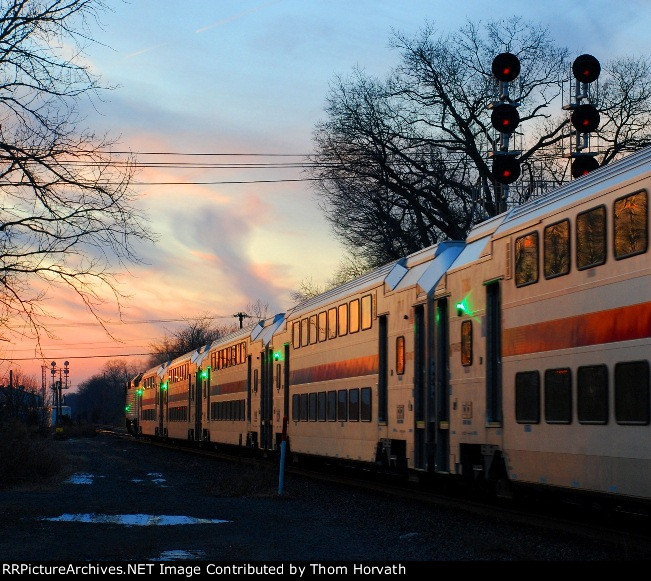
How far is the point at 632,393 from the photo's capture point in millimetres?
11422

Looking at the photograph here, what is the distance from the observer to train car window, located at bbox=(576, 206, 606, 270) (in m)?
12.4

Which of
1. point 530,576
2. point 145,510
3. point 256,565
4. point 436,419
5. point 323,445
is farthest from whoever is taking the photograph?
point 323,445

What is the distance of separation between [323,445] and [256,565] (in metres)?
16.1

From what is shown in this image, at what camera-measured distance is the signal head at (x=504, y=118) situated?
1756 cm

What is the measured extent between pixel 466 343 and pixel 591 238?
4.34 meters

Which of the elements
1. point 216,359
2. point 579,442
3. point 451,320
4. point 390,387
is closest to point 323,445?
point 390,387

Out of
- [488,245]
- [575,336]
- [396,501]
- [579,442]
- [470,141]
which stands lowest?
[396,501]

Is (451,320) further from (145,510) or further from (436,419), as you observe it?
(145,510)

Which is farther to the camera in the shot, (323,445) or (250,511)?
(323,445)

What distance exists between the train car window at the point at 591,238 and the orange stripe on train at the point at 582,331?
0.66 meters

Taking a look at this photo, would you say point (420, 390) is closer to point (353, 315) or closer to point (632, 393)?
point (353, 315)

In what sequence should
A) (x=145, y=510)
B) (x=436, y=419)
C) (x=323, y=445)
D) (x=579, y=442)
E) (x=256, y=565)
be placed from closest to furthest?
(x=256, y=565) < (x=579, y=442) < (x=145, y=510) < (x=436, y=419) < (x=323, y=445)

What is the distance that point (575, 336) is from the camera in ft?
42.0

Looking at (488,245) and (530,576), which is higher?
(488,245)
